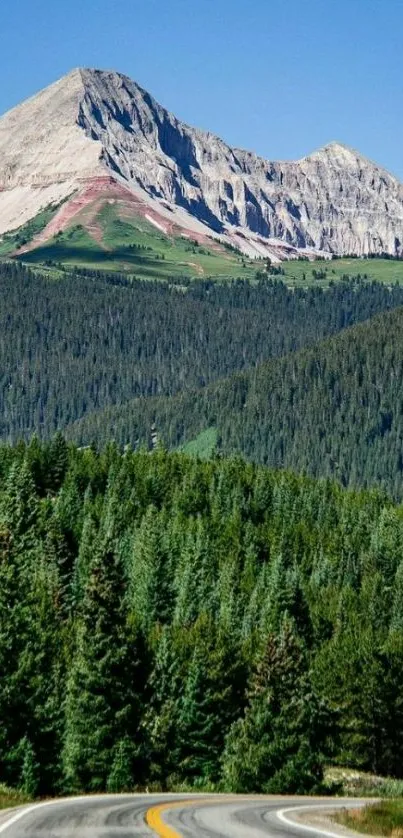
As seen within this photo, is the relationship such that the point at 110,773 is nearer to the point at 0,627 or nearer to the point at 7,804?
the point at 0,627

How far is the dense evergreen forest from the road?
21578 millimetres

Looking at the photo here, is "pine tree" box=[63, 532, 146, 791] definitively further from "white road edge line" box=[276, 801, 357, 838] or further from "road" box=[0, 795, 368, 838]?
"white road edge line" box=[276, 801, 357, 838]

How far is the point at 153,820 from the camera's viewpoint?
3566 centimetres

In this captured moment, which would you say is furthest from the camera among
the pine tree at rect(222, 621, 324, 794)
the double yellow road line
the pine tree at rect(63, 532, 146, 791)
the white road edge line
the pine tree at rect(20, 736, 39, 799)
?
the pine tree at rect(63, 532, 146, 791)

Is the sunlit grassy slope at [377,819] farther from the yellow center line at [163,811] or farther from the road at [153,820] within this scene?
the yellow center line at [163,811]

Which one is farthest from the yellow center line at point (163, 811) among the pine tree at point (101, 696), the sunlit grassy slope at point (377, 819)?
the pine tree at point (101, 696)

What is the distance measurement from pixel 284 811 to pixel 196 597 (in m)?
109

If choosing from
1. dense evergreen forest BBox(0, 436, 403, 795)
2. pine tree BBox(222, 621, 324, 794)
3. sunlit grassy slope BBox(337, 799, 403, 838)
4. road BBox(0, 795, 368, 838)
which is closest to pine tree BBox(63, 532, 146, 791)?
dense evergreen forest BBox(0, 436, 403, 795)

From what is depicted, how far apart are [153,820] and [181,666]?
6344cm

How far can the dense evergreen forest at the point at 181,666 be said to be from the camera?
67625 mm

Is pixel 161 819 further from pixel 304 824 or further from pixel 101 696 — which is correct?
pixel 101 696

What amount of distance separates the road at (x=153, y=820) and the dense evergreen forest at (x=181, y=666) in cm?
2158

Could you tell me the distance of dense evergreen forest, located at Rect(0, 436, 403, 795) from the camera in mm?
67625

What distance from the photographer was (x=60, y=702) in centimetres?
7881
